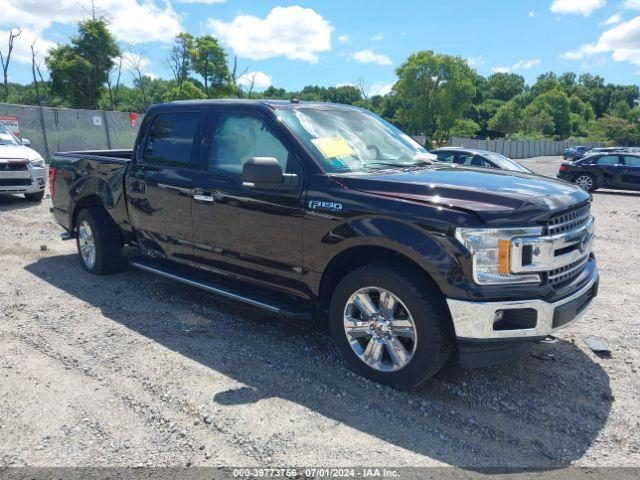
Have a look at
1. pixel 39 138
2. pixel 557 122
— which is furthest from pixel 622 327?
pixel 557 122

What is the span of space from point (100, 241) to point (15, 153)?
6653 millimetres

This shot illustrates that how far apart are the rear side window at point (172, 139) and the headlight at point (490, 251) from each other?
2.73 metres

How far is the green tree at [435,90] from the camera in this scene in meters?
75.1

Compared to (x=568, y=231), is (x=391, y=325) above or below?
below

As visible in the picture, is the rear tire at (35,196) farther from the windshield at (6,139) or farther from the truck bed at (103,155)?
Result: the truck bed at (103,155)

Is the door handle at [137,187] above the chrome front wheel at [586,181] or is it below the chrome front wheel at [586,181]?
above

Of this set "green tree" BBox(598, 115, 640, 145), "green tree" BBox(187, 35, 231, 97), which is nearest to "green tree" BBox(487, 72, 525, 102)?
"green tree" BBox(598, 115, 640, 145)

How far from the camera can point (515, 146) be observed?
64.8 m

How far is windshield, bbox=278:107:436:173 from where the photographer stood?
13.3 feet

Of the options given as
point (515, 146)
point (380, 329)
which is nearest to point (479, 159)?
point (380, 329)

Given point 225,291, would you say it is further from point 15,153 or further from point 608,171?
point 608,171

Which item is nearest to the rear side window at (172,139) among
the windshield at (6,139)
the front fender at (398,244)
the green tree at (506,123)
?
the front fender at (398,244)

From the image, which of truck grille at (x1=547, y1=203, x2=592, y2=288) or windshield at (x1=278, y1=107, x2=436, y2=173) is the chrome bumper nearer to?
truck grille at (x1=547, y1=203, x2=592, y2=288)

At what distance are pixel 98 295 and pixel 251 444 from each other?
324 centimetres
